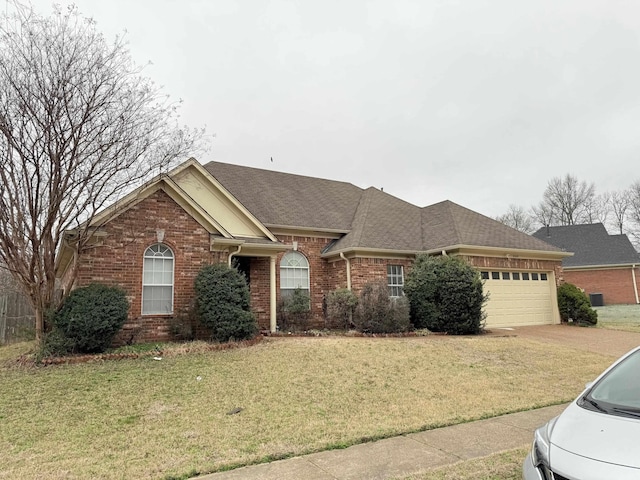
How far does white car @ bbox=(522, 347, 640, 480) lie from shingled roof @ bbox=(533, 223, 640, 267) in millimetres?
31189

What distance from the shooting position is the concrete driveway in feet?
39.8

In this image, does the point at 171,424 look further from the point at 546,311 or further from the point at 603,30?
the point at 546,311

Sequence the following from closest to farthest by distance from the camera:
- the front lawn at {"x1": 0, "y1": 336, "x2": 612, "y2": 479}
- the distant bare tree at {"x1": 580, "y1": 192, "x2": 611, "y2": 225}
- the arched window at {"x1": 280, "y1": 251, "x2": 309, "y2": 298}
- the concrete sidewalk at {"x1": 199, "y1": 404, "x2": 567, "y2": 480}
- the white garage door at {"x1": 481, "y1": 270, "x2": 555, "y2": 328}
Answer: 1. the concrete sidewalk at {"x1": 199, "y1": 404, "x2": 567, "y2": 480}
2. the front lawn at {"x1": 0, "y1": 336, "x2": 612, "y2": 479}
3. the arched window at {"x1": 280, "y1": 251, "x2": 309, "y2": 298}
4. the white garage door at {"x1": 481, "y1": 270, "x2": 555, "y2": 328}
5. the distant bare tree at {"x1": 580, "y1": 192, "x2": 611, "y2": 225}

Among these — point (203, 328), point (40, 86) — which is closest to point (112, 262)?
point (203, 328)

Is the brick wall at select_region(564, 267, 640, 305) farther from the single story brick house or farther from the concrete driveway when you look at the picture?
the concrete driveway

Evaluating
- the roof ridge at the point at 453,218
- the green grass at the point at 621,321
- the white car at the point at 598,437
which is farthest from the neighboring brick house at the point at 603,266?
the white car at the point at 598,437

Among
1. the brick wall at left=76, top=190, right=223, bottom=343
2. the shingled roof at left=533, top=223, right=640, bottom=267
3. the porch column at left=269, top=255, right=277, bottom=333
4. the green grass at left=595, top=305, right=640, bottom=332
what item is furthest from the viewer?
the shingled roof at left=533, top=223, right=640, bottom=267

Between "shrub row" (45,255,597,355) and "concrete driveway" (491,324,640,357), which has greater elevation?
"shrub row" (45,255,597,355)

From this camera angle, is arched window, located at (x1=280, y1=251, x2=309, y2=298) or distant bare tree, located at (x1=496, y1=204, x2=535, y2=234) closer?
arched window, located at (x1=280, y1=251, x2=309, y2=298)

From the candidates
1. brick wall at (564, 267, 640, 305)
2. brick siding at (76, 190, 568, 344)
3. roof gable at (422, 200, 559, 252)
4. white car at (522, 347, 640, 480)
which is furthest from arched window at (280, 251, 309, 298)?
brick wall at (564, 267, 640, 305)

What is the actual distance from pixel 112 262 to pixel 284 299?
5.97 meters

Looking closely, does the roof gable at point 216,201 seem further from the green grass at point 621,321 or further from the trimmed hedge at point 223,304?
the green grass at point 621,321

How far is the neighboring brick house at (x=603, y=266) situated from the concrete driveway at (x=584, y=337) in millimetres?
16334

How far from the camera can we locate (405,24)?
36.8 feet
